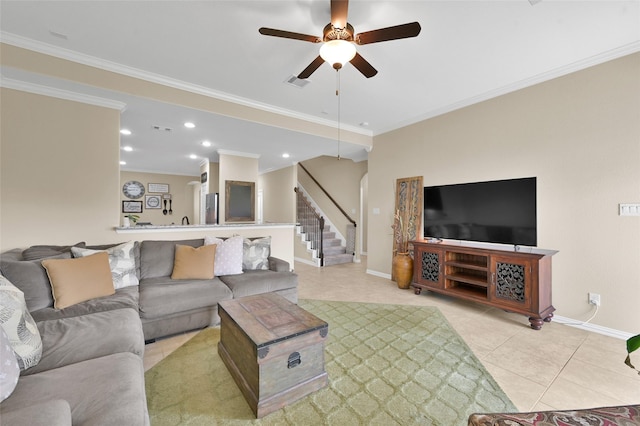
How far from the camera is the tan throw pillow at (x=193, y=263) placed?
2.97 meters

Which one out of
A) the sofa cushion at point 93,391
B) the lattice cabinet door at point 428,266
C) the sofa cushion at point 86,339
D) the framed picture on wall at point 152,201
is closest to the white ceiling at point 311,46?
the lattice cabinet door at point 428,266

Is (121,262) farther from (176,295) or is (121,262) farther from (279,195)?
(279,195)

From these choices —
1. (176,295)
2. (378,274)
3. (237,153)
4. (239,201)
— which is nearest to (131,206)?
(239,201)

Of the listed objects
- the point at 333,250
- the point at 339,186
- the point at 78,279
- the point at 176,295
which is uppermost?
the point at 339,186

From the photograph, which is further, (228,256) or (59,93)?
(228,256)

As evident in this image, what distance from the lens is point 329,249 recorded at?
6785 mm

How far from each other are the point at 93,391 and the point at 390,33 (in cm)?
265

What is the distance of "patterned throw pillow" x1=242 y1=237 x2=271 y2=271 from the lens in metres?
3.48

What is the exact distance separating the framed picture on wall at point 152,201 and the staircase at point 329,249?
512cm

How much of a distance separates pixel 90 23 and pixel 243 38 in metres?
1.29

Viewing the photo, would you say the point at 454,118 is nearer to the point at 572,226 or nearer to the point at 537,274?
the point at 572,226

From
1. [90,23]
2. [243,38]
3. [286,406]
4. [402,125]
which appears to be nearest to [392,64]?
[243,38]

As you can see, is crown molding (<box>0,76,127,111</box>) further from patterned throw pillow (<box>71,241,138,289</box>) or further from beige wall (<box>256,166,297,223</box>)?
beige wall (<box>256,166,297,223</box>)

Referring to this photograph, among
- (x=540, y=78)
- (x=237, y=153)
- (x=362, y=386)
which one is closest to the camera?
(x=362, y=386)
